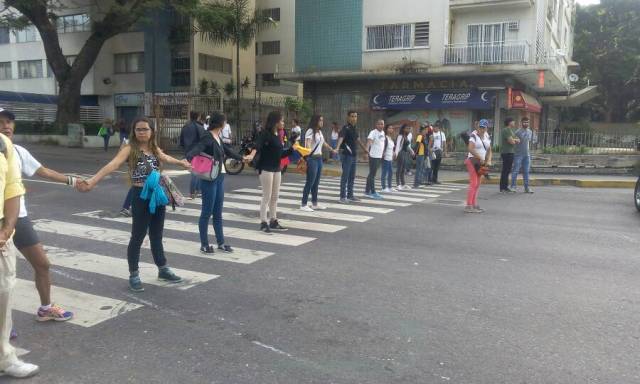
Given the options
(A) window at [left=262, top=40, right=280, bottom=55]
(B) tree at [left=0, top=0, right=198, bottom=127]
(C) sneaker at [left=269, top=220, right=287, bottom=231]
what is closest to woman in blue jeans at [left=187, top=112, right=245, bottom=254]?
(C) sneaker at [left=269, top=220, right=287, bottom=231]

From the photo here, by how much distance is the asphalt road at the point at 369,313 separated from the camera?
374 centimetres

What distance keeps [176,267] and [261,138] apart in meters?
2.57

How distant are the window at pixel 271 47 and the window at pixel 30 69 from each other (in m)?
16.9

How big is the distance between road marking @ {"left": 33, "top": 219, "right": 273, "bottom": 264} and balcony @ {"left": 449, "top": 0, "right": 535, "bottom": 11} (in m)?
20.7

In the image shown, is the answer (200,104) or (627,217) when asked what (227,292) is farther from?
(200,104)

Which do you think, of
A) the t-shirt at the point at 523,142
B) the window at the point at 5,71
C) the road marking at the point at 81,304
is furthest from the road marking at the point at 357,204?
the window at the point at 5,71

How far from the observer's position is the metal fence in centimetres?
1877

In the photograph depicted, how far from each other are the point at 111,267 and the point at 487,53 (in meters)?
21.9

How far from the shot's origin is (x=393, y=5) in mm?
25891

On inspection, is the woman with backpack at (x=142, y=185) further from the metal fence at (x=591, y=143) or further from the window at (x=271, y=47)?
the window at (x=271, y=47)

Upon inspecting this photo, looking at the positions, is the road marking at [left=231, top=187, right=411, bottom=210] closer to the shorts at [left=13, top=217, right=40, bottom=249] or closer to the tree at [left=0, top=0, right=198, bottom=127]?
the shorts at [left=13, top=217, right=40, bottom=249]

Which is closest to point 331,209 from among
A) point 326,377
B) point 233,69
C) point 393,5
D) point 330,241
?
point 330,241

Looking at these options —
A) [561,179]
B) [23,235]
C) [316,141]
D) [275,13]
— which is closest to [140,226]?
[23,235]

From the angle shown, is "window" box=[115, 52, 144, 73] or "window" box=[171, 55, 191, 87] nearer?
"window" box=[171, 55, 191, 87]
